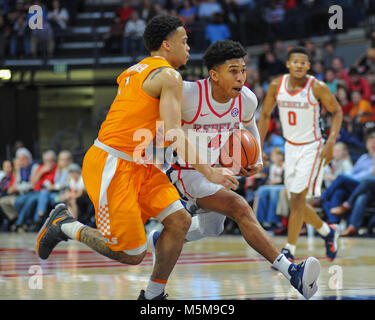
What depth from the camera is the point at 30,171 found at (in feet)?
44.7

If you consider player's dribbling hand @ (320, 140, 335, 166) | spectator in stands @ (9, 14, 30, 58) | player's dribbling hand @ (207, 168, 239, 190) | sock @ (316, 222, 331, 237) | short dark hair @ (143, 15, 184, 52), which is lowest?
sock @ (316, 222, 331, 237)

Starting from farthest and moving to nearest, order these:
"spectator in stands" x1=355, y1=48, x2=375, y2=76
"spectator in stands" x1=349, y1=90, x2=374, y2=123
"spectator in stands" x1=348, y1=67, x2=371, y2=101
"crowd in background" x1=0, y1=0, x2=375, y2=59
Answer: "crowd in background" x1=0, y1=0, x2=375, y2=59 → "spectator in stands" x1=355, y1=48, x2=375, y2=76 → "spectator in stands" x1=348, y1=67, x2=371, y2=101 → "spectator in stands" x1=349, y1=90, x2=374, y2=123

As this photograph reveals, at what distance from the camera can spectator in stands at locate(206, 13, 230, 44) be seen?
16281 millimetres

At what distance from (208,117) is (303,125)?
252 cm

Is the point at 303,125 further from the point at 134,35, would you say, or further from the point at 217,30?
the point at 134,35

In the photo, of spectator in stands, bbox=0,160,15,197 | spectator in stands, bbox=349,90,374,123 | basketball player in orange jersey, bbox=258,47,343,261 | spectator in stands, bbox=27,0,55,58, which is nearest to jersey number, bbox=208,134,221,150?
basketball player in orange jersey, bbox=258,47,343,261

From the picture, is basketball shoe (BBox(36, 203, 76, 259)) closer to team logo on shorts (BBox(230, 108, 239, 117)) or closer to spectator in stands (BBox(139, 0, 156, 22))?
team logo on shorts (BBox(230, 108, 239, 117))

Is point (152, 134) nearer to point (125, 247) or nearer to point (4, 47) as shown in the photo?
point (125, 247)

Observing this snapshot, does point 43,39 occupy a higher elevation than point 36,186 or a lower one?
higher

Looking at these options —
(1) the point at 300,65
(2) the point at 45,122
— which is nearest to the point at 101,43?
(2) the point at 45,122

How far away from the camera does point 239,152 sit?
16.1 feet

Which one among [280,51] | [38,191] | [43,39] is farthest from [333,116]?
[43,39]

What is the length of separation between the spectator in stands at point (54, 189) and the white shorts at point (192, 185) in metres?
7.85

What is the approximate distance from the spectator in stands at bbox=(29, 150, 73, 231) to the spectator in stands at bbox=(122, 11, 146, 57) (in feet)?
14.9
